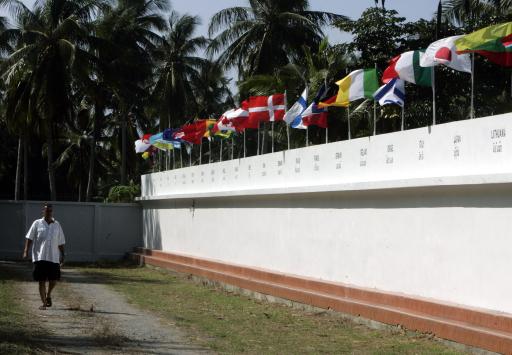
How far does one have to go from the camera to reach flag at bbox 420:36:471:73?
1078 centimetres

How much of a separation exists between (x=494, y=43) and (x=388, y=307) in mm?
3777

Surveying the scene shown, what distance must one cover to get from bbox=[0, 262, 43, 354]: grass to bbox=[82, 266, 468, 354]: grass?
2037 mm

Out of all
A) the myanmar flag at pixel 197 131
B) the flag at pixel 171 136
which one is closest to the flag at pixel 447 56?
the myanmar flag at pixel 197 131

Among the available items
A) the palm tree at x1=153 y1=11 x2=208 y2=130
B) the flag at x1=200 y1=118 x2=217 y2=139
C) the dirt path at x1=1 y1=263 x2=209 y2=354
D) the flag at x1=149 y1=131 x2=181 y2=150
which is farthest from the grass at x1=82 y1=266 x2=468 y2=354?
the palm tree at x1=153 y1=11 x2=208 y2=130

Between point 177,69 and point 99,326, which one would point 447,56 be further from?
point 177,69

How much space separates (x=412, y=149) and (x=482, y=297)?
2.52 m

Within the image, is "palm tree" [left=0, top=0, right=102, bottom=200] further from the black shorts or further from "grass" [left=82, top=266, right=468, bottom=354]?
the black shorts

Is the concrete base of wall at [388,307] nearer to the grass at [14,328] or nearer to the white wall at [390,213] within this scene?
the white wall at [390,213]

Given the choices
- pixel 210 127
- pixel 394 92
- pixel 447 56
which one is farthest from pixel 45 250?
pixel 210 127

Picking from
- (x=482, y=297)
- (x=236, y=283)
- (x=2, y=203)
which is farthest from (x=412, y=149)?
(x=2, y=203)

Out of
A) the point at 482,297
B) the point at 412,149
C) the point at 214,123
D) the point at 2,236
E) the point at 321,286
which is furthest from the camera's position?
the point at 2,236

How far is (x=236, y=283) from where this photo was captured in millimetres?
15953

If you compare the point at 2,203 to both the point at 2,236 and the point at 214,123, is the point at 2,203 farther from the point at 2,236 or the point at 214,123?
the point at 214,123

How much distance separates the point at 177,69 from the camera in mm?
36500
